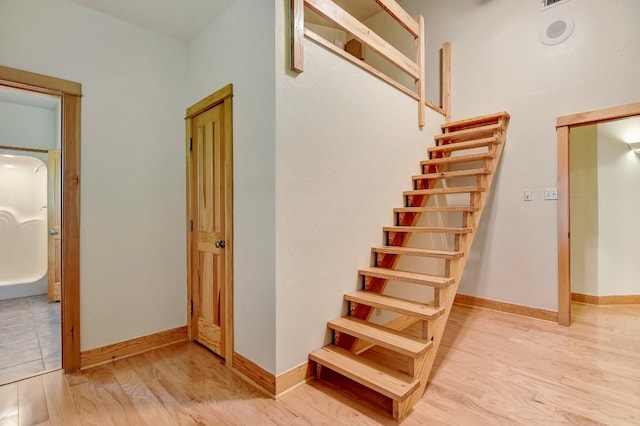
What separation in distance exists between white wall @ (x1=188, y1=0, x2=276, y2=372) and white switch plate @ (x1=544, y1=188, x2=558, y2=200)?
284 centimetres

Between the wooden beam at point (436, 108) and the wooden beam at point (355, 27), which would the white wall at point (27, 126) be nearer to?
the wooden beam at point (355, 27)

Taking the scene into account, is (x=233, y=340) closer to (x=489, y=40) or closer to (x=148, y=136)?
(x=148, y=136)

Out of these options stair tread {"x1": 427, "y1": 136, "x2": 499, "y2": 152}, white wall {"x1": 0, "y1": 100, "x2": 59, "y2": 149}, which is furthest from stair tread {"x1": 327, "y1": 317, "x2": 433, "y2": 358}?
white wall {"x1": 0, "y1": 100, "x2": 59, "y2": 149}

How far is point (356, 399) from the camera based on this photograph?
187 cm

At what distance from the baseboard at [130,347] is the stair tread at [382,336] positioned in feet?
4.77

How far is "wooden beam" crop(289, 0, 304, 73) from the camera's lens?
1922mm

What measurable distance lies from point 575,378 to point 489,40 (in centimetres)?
334

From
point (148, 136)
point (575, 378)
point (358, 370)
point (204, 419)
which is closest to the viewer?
point (204, 419)

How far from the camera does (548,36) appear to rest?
10.2ft

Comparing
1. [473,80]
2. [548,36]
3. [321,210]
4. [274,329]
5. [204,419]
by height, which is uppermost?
[548,36]

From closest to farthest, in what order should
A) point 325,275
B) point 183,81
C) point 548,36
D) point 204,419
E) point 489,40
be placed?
point 204,419 → point 325,275 → point 183,81 → point 548,36 → point 489,40

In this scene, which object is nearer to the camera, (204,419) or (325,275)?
(204,419)

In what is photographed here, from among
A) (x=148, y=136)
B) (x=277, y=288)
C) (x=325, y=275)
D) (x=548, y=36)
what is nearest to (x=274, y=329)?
(x=277, y=288)

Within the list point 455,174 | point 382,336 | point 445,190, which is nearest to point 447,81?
point 455,174
